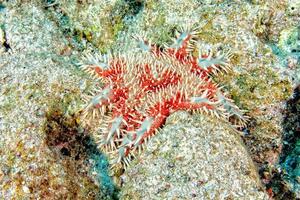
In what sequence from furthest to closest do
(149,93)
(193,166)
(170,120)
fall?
(149,93)
(170,120)
(193,166)

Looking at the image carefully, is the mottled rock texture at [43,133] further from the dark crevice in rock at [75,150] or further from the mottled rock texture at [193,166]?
the mottled rock texture at [193,166]

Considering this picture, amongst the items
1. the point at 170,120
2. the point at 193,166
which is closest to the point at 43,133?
the point at 170,120

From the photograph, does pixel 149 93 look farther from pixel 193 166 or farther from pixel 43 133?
pixel 43 133

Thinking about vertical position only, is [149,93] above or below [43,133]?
above

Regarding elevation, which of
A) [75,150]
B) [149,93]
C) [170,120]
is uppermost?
[149,93]

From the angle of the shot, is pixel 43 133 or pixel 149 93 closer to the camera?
pixel 43 133

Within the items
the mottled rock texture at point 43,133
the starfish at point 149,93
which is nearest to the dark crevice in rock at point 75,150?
the mottled rock texture at point 43,133
